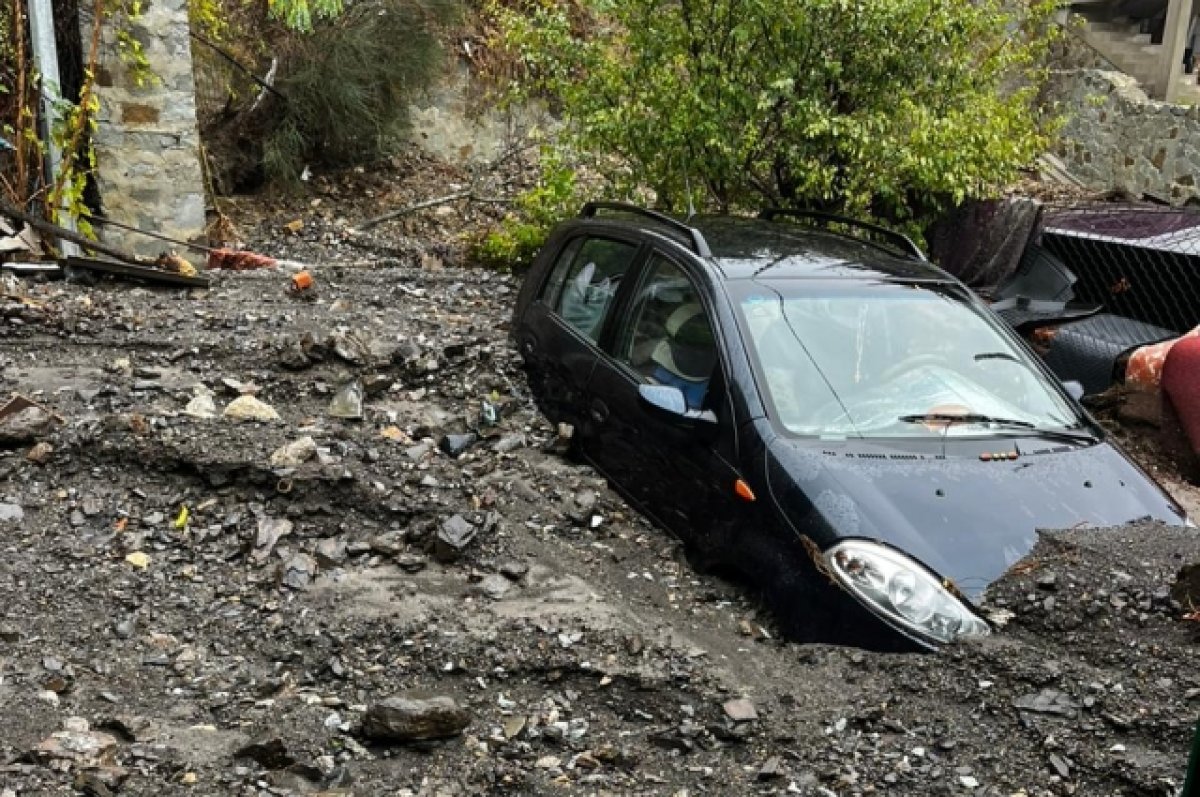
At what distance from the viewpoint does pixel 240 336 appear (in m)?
6.58

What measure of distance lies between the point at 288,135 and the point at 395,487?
9.56 metres

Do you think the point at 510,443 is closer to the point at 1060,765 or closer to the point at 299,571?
the point at 299,571

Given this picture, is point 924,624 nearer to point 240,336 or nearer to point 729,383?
point 729,383

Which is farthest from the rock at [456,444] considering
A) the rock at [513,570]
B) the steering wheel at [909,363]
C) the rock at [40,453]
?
the steering wheel at [909,363]

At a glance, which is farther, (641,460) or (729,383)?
(641,460)

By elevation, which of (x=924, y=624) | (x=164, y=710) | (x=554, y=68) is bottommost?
(x=164, y=710)

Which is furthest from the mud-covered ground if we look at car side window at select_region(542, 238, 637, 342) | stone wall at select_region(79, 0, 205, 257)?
stone wall at select_region(79, 0, 205, 257)

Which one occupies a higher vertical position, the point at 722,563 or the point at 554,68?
the point at 554,68

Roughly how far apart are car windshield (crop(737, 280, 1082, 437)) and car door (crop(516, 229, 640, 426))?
0.83 meters

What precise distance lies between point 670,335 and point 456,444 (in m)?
1.23

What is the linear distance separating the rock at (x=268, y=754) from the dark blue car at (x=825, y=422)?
1743 mm

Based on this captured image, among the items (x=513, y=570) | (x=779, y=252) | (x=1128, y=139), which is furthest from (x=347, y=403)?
(x=1128, y=139)

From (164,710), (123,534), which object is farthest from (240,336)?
(164,710)

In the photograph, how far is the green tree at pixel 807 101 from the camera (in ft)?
25.4
